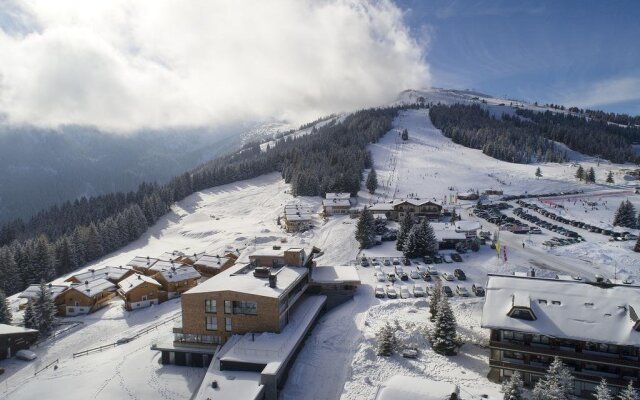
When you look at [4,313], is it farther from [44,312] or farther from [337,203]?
[337,203]

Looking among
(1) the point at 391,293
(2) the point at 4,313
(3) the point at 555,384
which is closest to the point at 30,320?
(2) the point at 4,313

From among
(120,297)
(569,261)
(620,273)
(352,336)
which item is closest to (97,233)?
(120,297)

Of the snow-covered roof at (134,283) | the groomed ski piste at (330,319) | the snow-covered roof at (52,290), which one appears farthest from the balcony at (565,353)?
the snow-covered roof at (52,290)

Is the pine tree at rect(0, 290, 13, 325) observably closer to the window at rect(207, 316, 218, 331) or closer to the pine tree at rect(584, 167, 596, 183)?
the window at rect(207, 316, 218, 331)

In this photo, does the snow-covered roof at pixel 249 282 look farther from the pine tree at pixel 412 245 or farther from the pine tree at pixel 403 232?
the pine tree at pixel 403 232

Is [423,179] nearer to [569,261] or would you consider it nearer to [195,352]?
[569,261]

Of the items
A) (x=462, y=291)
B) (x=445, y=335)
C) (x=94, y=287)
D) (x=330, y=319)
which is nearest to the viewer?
(x=445, y=335)
